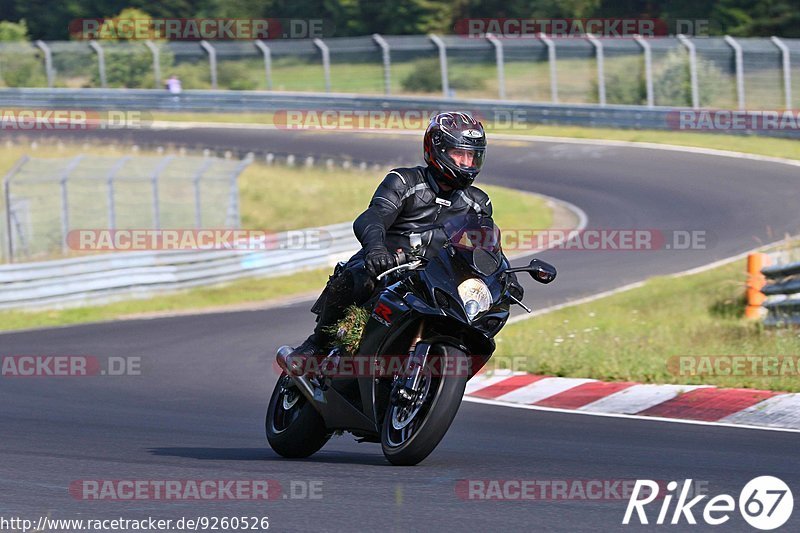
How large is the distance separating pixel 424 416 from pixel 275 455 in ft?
5.64

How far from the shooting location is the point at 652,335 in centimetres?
1297

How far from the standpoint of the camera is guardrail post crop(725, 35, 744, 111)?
34.7 m

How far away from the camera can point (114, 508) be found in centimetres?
566

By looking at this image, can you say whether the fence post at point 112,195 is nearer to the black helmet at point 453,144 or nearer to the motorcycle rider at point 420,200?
the motorcycle rider at point 420,200

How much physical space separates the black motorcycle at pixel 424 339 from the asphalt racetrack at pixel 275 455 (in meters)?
0.26

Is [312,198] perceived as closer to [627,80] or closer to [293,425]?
[627,80]

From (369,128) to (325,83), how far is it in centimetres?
435

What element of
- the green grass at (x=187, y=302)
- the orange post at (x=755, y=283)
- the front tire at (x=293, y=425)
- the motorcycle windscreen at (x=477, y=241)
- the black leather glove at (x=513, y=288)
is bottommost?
the green grass at (x=187, y=302)

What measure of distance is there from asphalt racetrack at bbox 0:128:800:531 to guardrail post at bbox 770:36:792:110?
14.9 m

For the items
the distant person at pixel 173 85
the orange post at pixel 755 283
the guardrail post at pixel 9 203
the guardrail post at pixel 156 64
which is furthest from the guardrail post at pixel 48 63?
the orange post at pixel 755 283

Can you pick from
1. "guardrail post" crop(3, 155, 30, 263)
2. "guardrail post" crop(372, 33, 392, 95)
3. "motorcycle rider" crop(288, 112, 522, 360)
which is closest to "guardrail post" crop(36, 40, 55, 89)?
"guardrail post" crop(372, 33, 392, 95)

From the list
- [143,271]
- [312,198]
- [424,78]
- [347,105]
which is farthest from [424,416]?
[424,78]

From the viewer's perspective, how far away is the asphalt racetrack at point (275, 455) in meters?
5.56

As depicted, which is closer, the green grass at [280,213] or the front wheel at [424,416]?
the front wheel at [424,416]
